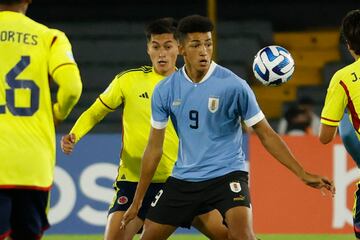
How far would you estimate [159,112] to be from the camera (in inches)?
293

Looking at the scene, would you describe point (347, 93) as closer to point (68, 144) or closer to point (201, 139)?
point (201, 139)

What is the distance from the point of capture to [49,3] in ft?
63.5

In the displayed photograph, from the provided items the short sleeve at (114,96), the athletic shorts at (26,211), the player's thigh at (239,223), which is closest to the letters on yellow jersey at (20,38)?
the athletic shorts at (26,211)

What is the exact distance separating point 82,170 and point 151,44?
3.81 meters

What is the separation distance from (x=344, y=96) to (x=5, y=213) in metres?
2.24

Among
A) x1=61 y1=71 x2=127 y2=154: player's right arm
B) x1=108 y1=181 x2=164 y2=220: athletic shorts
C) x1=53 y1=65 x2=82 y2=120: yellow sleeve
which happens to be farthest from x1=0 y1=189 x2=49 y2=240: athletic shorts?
x1=61 y1=71 x2=127 y2=154: player's right arm

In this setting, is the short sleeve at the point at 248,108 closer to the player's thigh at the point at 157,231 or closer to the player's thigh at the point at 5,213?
the player's thigh at the point at 157,231

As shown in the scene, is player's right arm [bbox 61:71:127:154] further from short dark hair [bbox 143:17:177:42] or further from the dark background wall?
the dark background wall

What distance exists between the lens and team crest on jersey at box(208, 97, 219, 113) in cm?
733

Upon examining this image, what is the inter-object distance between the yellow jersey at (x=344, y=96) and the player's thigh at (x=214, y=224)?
88cm

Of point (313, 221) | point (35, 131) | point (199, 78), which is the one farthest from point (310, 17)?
point (35, 131)

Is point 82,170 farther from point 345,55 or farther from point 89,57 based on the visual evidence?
point 345,55

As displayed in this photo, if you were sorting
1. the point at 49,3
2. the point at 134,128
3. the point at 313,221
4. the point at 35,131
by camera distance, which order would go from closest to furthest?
the point at 35,131, the point at 134,128, the point at 313,221, the point at 49,3

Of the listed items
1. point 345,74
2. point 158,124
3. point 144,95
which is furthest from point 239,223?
point 144,95
